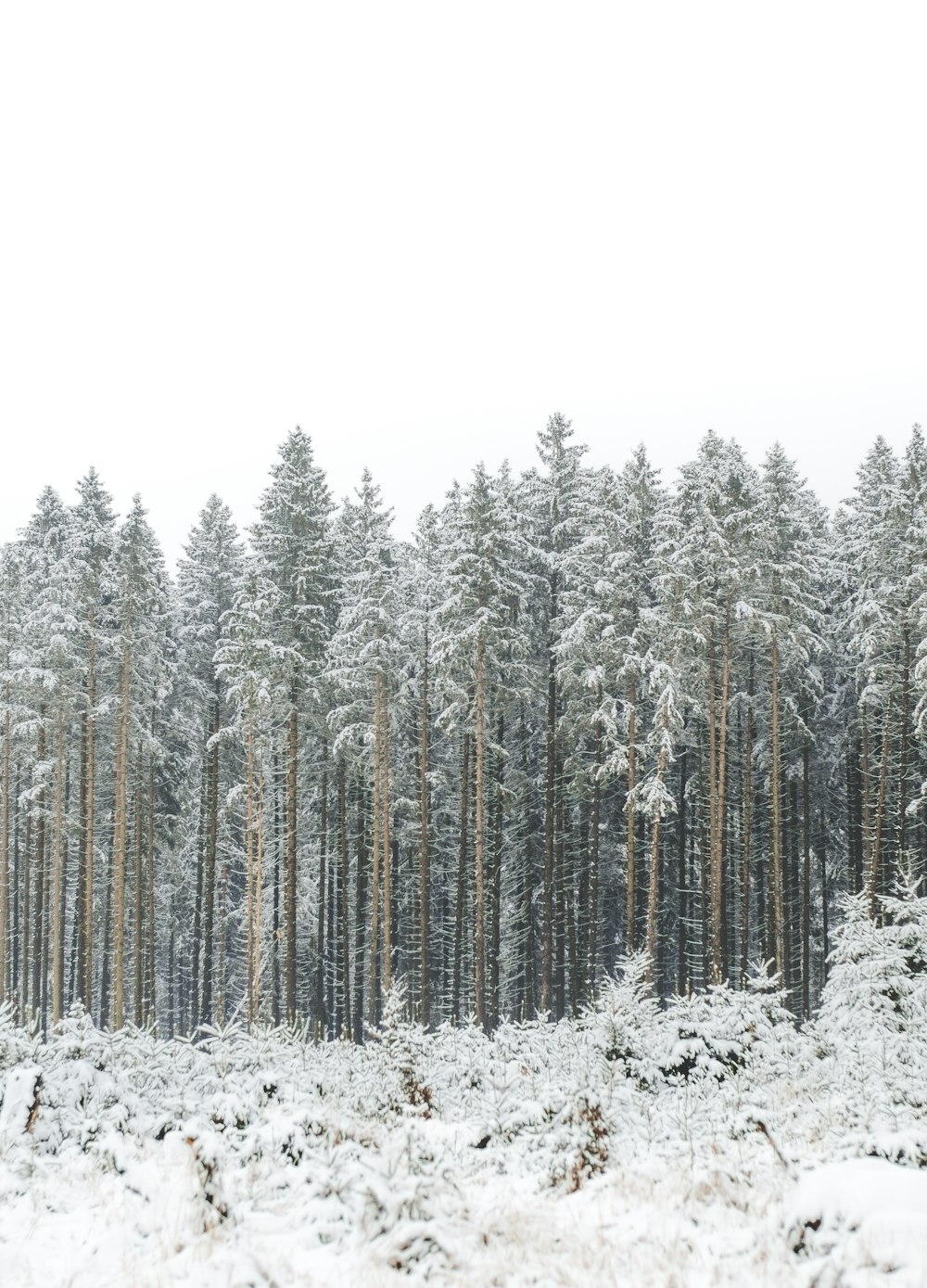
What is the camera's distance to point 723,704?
25.7m

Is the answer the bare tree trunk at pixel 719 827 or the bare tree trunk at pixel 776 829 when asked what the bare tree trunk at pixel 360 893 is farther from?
the bare tree trunk at pixel 776 829

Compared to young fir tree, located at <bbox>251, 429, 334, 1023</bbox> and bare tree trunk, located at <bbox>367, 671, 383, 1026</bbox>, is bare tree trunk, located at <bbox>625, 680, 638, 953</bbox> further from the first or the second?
young fir tree, located at <bbox>251, 429, 334, 1023</bbox>

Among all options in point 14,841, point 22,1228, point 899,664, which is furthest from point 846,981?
point 14,841

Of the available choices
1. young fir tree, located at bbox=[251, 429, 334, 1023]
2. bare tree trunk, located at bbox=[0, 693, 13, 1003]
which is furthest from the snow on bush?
bare tree trunk, located at bbox=[0, 693, 13, 1003]

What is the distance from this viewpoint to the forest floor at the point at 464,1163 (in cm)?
536

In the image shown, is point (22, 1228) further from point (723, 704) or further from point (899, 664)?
point (899, 664)

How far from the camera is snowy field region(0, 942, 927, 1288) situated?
17.7 feet

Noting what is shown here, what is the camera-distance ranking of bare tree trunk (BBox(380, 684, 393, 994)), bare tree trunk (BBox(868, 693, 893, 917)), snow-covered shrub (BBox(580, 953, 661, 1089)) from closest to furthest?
1. snow-covered shrub (BBox(580, 953, 661, 1089))
2. bare tree trunk (BBox(380, 684, 393, 994))
3. bare tree trunk (BBox(868, 693, 893, 917))

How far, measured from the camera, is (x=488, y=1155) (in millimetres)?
7938

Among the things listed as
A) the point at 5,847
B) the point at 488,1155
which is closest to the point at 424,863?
the point at 5,847

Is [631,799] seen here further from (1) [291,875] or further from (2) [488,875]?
(1) [291,875]

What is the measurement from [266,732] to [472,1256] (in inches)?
931

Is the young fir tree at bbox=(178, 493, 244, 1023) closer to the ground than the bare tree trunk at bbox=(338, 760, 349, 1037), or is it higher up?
higher up

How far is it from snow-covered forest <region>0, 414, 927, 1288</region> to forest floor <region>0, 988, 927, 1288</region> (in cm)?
4
